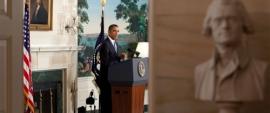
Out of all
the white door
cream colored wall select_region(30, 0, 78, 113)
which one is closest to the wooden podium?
cream colored wall select_region(30, 0, 78, 113)

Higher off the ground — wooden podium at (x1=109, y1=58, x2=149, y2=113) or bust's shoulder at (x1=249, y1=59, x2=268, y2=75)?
bust's shoulder at (x1=249, y1=59, x2=268, y2=75)

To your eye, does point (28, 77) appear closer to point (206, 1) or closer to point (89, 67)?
point (89, 67)

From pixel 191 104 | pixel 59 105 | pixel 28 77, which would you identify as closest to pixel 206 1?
pixel 191 104

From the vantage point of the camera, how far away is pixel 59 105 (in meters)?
6.52

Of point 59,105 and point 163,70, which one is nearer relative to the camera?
point 163,70

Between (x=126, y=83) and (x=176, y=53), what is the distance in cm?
406

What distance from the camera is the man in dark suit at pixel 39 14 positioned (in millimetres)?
6051

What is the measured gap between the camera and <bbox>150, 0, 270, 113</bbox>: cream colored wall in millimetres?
1593

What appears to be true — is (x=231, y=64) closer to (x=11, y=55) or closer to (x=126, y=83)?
(x=11, y=55)

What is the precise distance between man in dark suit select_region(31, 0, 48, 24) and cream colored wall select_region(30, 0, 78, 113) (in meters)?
0.14

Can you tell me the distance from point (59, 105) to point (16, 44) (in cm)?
396

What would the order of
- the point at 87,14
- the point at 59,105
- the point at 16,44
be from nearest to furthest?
1. the point at 16,44
2. the point at 59,105
3. the point at 87,14

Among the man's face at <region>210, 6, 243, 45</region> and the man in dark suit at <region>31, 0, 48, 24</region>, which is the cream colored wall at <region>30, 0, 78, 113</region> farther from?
the man's face at <region>210, 6, 243, 45</region>

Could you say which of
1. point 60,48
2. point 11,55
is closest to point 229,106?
point 11,55
